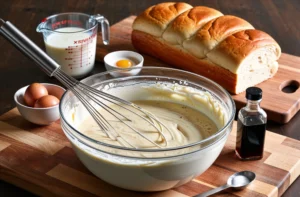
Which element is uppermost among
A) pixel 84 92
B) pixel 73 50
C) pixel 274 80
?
pixel 84 92

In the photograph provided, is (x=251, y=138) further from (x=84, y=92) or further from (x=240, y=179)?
(x=84, y=92)

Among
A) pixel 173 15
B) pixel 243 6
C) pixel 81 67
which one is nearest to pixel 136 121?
pixel 81 67

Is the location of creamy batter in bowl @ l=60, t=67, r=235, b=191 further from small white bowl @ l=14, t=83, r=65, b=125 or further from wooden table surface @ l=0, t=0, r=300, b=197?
wooden table surface @ l=0, t=0, r=300, b=197

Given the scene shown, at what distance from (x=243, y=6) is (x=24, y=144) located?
4.18 ft

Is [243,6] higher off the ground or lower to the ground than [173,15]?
lower

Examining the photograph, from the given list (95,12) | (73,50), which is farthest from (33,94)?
(95,12)

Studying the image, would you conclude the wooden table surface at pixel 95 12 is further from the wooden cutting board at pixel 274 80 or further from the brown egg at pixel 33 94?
the brown egg at pixel 33 94

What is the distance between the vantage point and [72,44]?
189cm

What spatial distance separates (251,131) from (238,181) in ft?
0.44

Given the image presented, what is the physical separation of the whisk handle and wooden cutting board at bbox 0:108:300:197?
0.20 m

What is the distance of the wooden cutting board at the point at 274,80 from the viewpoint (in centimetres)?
171

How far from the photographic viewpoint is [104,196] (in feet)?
4.36

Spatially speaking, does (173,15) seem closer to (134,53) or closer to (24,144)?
(134,53)

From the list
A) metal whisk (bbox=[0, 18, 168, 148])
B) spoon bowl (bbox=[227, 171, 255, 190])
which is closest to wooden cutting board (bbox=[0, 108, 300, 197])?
spoon bowl (bbox=[227, 171, 255, 190])
